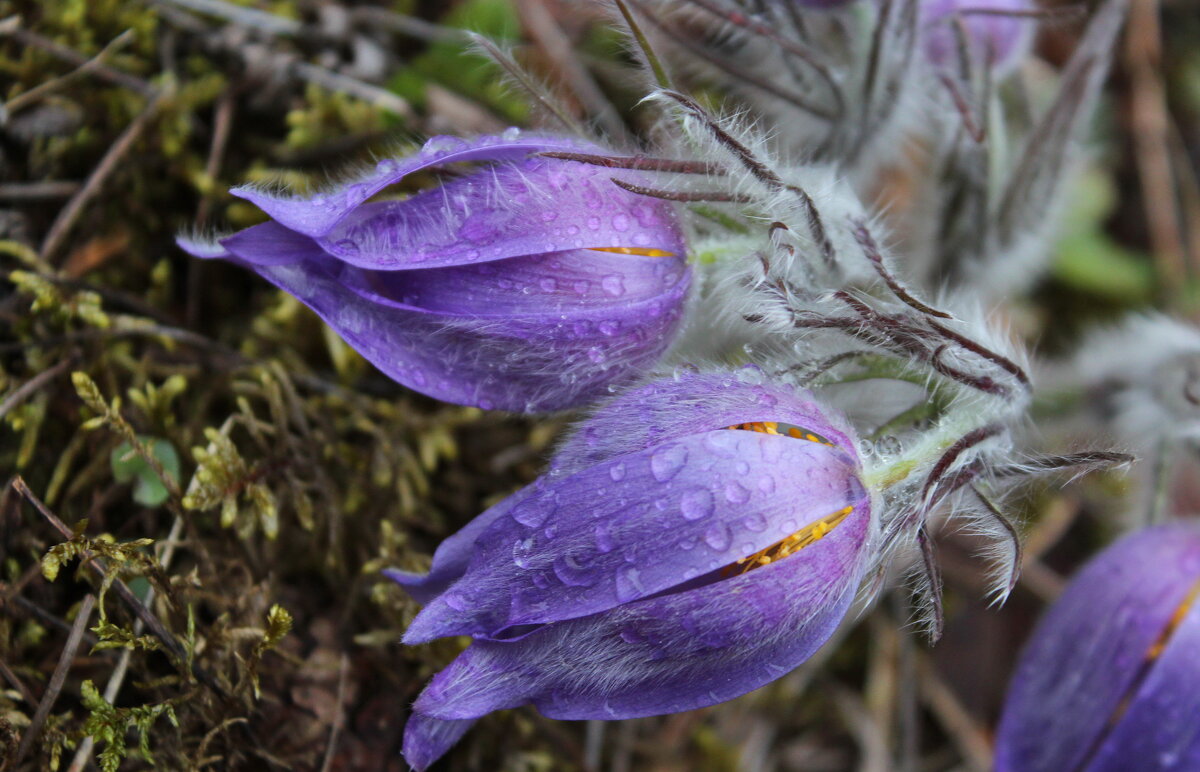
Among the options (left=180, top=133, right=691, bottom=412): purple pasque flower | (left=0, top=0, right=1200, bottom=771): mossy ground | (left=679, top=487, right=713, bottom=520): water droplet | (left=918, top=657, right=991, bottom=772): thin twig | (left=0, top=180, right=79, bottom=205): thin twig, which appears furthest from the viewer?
(left=918, top=657, right=991, bottom=772): thin twig

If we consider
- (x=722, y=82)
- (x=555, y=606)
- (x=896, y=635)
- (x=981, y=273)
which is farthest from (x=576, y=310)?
(x=896, y=635)

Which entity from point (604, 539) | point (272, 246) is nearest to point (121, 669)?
point (272, 246)

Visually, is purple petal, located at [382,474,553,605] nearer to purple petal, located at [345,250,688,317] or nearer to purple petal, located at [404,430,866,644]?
purple petal, located at [404,430,866,644]

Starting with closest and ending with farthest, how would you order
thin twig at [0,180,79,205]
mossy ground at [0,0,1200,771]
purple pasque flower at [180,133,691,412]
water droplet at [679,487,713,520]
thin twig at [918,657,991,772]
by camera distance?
1. water droplet at [679,487,713,520]
2. purple pasque flower at [180,133,691,412]
3. mossy ground at [0,0,1200,771]
4. thin twig at [0,180,79,205]
5. thin twig at [918,657,991,772]

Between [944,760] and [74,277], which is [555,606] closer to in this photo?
[74,277]

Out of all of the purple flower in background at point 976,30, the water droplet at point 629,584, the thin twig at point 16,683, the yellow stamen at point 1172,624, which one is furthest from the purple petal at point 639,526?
the purple flower in background at point 976,30

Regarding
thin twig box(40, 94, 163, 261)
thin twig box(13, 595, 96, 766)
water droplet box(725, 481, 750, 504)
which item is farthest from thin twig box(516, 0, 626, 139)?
thin twig box(13, 595, 96, 766)

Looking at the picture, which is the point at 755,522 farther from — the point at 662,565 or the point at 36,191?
the point at 36,191
